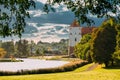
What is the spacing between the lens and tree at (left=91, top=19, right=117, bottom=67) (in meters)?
65.4

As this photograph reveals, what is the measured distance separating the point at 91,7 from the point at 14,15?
3086 millimetres

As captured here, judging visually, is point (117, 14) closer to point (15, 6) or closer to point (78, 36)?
point (15, 6)

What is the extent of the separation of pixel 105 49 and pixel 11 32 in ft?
172

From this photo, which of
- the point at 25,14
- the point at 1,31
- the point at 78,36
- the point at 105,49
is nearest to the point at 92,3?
the point at 25,14

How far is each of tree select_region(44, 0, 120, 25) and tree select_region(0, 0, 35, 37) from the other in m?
0.92

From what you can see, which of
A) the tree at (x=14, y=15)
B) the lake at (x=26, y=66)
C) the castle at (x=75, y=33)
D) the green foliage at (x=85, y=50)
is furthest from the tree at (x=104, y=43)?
the castle at (x=75, y=33)

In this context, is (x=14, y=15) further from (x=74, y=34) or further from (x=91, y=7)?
(x=74, y=34)

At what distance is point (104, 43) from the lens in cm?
6556

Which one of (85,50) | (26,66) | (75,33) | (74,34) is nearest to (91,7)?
(26,66)

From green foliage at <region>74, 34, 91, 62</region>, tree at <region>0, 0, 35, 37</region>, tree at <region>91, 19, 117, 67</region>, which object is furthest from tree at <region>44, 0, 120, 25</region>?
green foliage at <region>74, 34, 91, 62</region>

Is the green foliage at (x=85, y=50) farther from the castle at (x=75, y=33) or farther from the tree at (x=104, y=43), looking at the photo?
the castle at (x=75, y=33)

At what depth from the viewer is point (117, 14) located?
1436 centimetres

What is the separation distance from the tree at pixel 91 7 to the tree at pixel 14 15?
922 mm

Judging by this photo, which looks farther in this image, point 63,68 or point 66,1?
point 63,68
